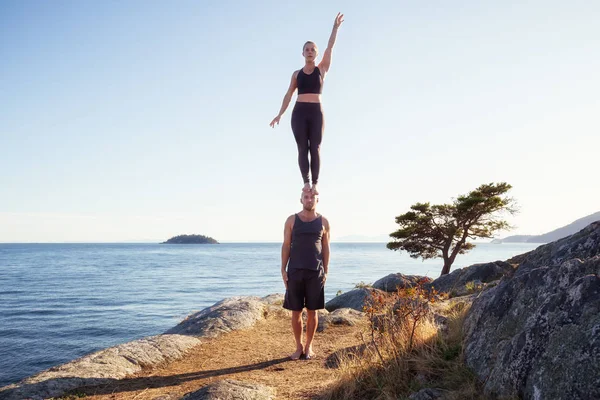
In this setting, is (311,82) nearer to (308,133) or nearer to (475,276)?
(308,133)

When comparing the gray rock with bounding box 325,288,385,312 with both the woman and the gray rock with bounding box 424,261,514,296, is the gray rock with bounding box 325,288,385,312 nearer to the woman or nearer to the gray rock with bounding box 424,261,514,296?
the gray rock with bounding box 424,261,514,296

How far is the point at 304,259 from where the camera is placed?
7707 millimetres

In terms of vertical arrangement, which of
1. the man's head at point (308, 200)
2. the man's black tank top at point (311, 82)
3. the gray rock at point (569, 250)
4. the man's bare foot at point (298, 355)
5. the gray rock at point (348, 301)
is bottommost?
the gray rock at point (348, 301)

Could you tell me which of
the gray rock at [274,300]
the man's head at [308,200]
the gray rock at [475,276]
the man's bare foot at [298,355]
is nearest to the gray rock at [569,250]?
the man's head at [308,200]

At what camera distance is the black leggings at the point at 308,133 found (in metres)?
8.04

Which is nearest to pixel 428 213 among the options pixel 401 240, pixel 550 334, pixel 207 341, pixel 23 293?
pixel 401 240

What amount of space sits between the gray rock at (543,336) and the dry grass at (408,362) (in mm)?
282

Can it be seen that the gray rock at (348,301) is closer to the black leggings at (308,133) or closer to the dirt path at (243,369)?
the dirt path at (243,369)

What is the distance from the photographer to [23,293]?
37812 mm

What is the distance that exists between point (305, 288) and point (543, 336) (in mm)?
4256

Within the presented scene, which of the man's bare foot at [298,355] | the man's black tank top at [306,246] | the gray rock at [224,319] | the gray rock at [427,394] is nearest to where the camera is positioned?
the gray rock at [427,394]

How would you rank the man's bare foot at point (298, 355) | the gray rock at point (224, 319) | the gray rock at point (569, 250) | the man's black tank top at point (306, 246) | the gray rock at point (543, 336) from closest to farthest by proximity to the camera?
the gray rock at point (543, 336) → the gray rock at point (569, 250) → the man's black tank top at point (306, 246) → the man's bare foot at point (298, 355) → the gray rock at point (224, 319)

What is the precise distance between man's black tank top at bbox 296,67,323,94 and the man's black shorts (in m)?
3.19

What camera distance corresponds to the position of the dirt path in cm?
683
